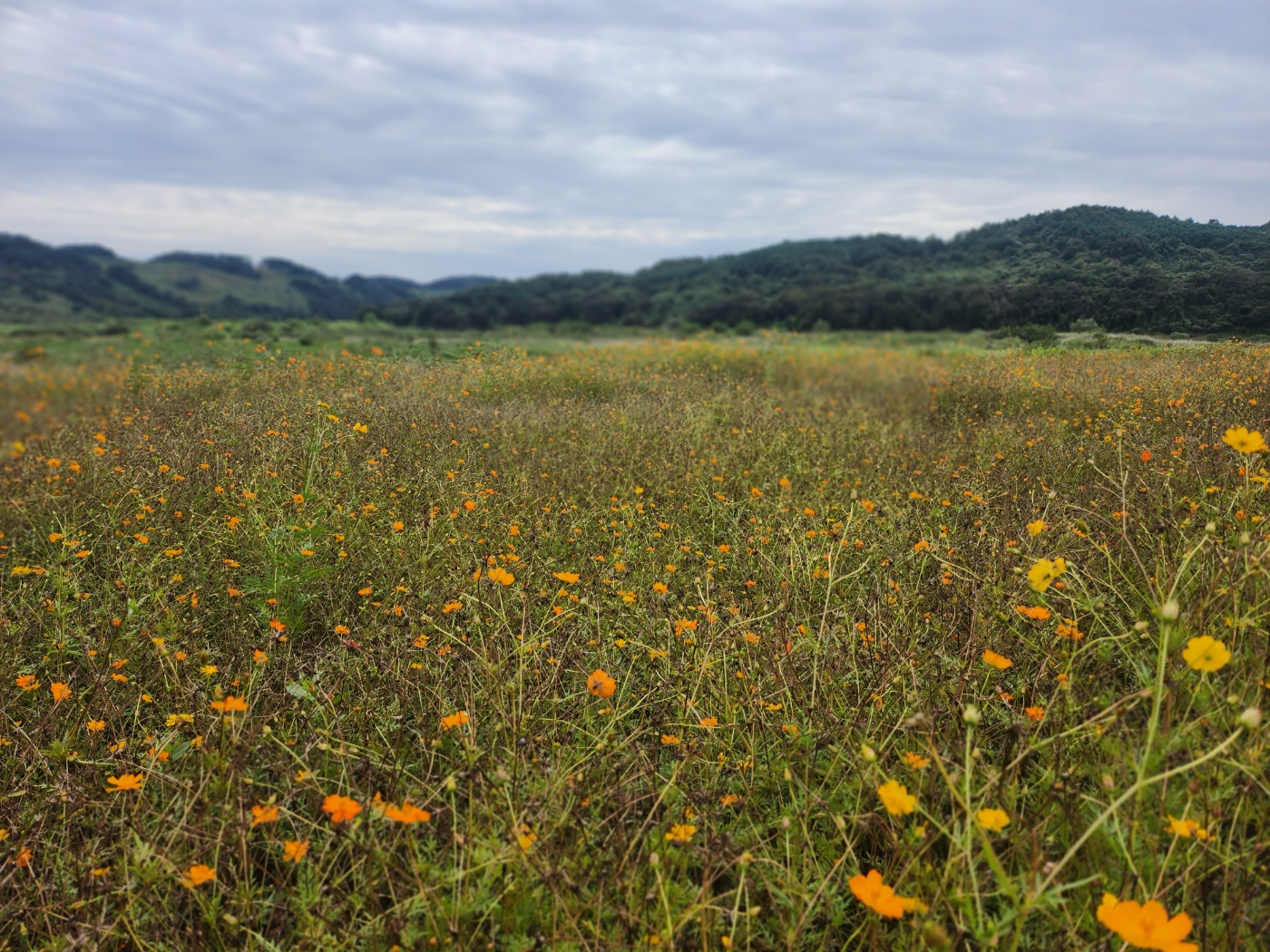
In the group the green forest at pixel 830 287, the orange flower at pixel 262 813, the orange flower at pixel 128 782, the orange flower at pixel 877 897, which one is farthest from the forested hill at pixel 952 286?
the orange flower at pixel 128 782

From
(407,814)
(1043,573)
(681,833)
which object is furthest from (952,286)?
(407,814)

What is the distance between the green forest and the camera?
15.3 ft

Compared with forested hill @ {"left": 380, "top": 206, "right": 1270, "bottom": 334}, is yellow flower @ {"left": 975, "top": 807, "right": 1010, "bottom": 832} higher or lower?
lower

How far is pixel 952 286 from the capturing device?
17.2 meters

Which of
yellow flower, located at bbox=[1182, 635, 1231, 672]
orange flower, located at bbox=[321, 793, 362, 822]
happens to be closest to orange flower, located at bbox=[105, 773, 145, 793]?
orange flower, located at bbox=[321, 793, 362, 822]

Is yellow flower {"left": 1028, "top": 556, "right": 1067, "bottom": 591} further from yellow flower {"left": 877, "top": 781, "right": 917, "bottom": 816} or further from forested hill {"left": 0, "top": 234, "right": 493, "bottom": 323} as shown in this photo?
forested hill {"left": 0, "top": 234, "right": 493, "bottom": 323}

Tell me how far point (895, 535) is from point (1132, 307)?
340cm

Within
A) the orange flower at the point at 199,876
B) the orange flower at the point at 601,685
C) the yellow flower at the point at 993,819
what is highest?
the orange flower at the point at 601,685

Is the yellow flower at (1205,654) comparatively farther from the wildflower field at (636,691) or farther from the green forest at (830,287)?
the green forest at (830,287)

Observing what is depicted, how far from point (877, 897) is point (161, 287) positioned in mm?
94652

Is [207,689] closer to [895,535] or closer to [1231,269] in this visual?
[895,535]

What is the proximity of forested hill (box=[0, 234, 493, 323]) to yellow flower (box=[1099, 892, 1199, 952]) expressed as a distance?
153 ft

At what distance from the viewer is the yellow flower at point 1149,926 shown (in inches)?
40.8

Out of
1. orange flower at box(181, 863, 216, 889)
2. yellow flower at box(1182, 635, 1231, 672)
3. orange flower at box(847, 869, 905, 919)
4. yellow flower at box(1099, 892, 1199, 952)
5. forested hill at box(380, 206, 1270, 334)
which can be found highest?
forested hill at box(380, 206, 1270, 334)
